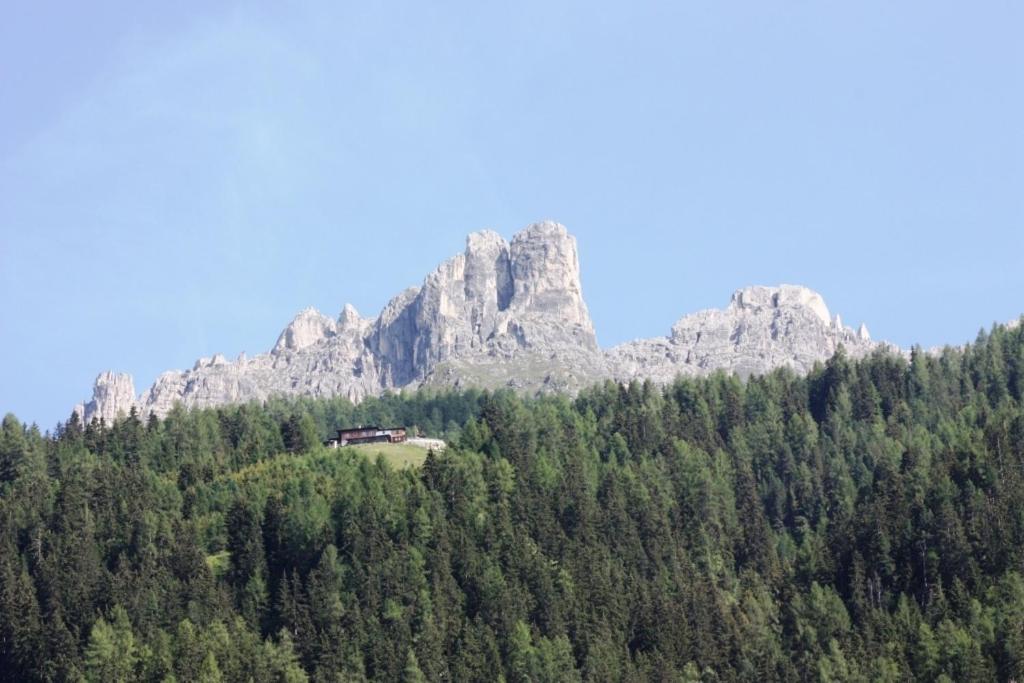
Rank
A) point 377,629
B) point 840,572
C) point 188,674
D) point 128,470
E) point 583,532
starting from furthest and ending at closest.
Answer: point 128,470, point 583,532, point 840,572, point 377,629, point 188,674

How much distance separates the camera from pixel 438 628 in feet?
483

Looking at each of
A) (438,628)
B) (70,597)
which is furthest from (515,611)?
(70,597)

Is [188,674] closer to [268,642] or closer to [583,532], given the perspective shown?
[268,642]

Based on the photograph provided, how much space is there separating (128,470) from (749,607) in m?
60.0

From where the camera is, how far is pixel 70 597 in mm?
149500

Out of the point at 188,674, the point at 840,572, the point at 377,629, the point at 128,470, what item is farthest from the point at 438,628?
the point at 128,470

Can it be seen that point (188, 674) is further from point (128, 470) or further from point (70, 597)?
point (128, 470)

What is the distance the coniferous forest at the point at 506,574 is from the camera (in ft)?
464

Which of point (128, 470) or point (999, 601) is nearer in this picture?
point (999, 601)

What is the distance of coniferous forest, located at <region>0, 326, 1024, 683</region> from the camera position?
14138 cm

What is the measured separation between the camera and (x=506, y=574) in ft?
511

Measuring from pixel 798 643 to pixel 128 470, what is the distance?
223 ft

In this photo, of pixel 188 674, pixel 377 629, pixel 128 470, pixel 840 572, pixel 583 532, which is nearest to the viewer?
pixel 188 674

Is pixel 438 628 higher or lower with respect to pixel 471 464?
lower
